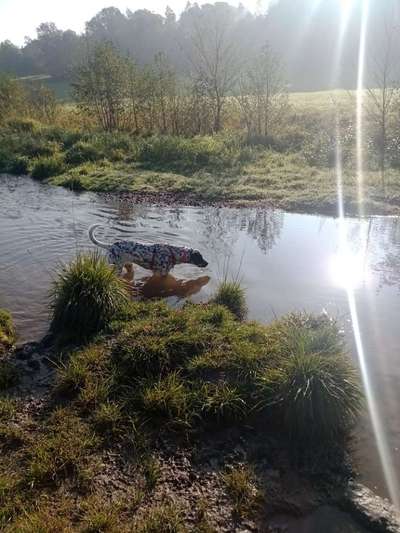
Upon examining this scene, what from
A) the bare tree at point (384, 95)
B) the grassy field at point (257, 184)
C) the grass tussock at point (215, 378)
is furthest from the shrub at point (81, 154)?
the grass tussock at point (215, 378)

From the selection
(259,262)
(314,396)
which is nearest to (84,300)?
(314,396)

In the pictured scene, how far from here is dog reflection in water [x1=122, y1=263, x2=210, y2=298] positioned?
310 inches

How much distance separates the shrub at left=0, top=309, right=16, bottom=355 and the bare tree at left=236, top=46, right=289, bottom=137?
18.7m

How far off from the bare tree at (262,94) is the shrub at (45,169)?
9.94 meters

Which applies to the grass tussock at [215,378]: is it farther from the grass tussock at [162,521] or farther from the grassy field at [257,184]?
the grassy field at [257,184]

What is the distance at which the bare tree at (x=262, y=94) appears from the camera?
21531mm

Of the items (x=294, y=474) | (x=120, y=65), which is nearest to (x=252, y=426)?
(x=294, y=474)

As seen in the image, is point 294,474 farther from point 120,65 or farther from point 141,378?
point 120,65

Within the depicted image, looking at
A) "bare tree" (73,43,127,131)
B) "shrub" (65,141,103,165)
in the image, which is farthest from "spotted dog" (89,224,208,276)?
"bare tree" (73,43,127,131)

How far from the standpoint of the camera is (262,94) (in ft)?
72.8

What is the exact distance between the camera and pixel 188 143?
20234 millimetres

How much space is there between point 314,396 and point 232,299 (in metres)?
2.76

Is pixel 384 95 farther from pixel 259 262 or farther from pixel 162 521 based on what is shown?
pixel 162 521

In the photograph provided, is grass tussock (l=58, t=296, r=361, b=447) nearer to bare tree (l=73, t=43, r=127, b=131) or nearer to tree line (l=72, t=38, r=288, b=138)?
tree line (l=72, t=38, r=288, b=138)
